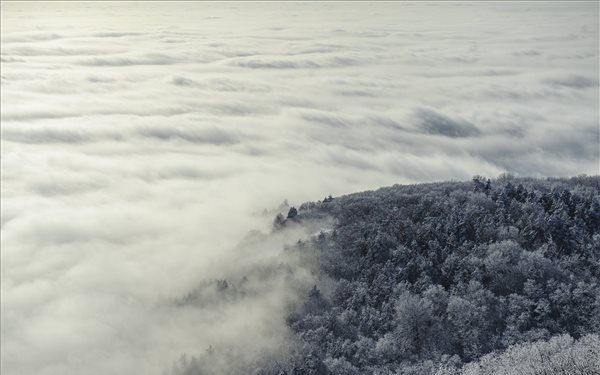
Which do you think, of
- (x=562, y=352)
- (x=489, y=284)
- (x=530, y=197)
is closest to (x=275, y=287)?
(x=489, y=284)

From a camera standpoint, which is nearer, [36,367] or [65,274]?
[36,367]

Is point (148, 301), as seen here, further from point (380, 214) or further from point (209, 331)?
point (380, 214)

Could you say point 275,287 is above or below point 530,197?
below

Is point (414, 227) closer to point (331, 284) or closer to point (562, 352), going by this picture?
point (331, 284)

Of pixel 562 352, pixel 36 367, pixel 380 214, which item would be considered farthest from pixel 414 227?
pixel 36 367

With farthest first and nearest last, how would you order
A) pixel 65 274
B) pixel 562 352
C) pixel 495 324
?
pixel 65 274 → pixel 495 324 → pixel 562 352

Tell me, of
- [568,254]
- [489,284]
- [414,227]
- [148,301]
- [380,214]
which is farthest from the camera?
[148,301]

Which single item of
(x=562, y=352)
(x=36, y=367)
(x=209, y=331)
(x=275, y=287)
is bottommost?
(x=36, y=367)
